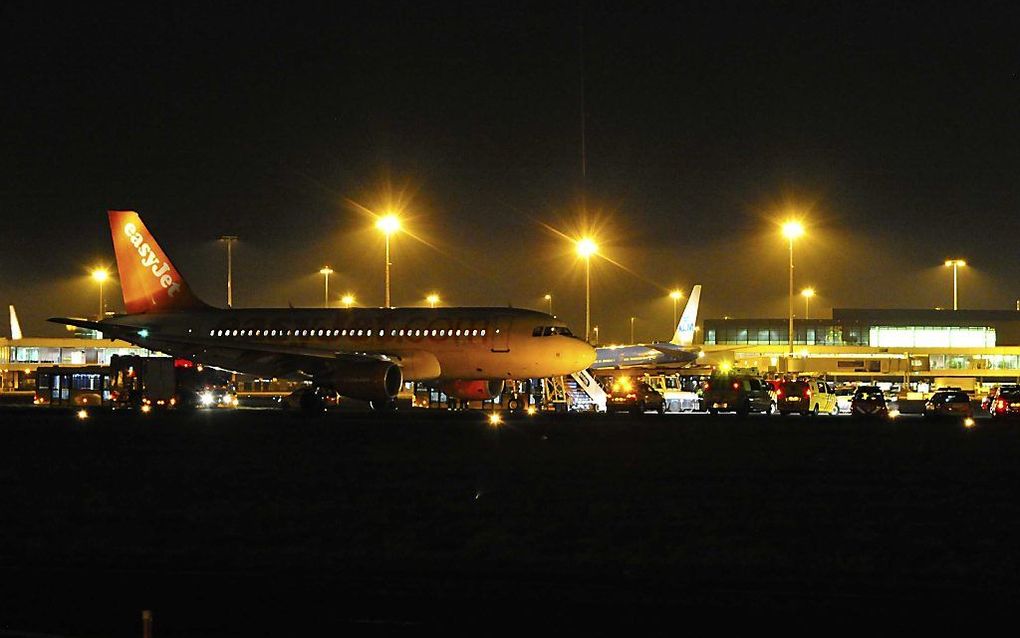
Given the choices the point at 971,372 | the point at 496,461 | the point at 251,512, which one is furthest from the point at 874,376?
the point at 251,512

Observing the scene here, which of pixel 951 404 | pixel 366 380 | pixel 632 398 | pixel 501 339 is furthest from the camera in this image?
pixel 951 404

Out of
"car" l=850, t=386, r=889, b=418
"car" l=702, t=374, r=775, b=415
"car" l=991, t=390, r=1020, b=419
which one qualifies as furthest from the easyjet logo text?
"car" l=991, t=390, r=1020, b=419

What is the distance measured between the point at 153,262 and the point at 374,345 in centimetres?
1624

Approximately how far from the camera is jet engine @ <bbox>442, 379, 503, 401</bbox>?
68438 millimetres

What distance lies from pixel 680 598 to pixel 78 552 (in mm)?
10403

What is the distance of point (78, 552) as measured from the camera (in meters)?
→ 23.0

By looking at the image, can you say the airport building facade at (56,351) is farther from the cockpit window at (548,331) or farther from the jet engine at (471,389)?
the cockpit window at (548,331)

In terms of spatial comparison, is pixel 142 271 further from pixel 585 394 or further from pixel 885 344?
pixel 885 344

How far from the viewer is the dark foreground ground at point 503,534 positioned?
1752 cm

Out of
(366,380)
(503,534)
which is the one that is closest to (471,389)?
(366,380)

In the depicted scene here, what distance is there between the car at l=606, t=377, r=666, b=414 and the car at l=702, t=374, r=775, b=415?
12.6 ft

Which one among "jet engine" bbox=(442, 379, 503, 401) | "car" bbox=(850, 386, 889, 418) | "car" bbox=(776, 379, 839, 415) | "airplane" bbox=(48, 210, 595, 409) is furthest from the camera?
"car" bbox=(850, 386, 889, 418)

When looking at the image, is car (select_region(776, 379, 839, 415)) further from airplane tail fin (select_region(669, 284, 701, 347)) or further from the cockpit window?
airplane tail fin (select_region(669, 284, 701, 347))

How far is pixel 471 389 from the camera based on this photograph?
68562mm
